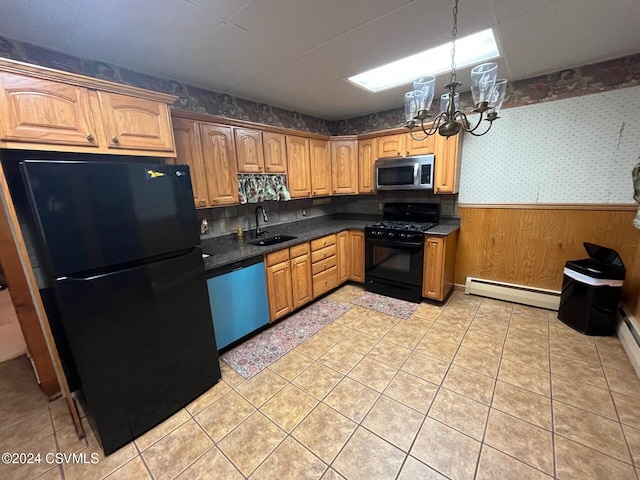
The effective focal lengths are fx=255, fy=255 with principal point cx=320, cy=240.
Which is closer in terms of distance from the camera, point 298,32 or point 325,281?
point 298,32

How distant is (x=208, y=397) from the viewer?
1902mm

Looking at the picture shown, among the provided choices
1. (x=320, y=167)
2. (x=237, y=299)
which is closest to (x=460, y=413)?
(x=237, y=299)

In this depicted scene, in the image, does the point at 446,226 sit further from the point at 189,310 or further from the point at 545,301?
the point at 189,310

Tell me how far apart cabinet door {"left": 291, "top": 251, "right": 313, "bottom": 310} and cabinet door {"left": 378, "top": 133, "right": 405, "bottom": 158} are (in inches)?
67.1

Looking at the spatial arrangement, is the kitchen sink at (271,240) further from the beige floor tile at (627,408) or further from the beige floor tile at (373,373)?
the beige floor tile at (627,408)

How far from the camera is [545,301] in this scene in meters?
2.87

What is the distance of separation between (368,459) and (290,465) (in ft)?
1.43

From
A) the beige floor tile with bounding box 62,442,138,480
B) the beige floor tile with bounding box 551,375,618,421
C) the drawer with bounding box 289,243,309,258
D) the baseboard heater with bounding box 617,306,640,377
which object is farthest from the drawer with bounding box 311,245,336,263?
the baseboard heater with bounding box 617,306,640,377

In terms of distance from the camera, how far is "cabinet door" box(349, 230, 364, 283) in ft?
11.7

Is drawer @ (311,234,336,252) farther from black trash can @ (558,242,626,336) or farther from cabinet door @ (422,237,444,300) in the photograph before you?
black trash can @ (558,242,626,336)

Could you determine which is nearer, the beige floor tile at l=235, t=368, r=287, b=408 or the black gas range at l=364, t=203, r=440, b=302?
the beige floor tile at l=235, t=368, r=287, b=408

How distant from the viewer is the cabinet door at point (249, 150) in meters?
2.61

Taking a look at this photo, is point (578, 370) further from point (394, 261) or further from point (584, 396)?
point (394, 261)

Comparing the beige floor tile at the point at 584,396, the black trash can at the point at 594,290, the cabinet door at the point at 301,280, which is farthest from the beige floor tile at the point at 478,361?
the cabinet door at the point at 301,280
